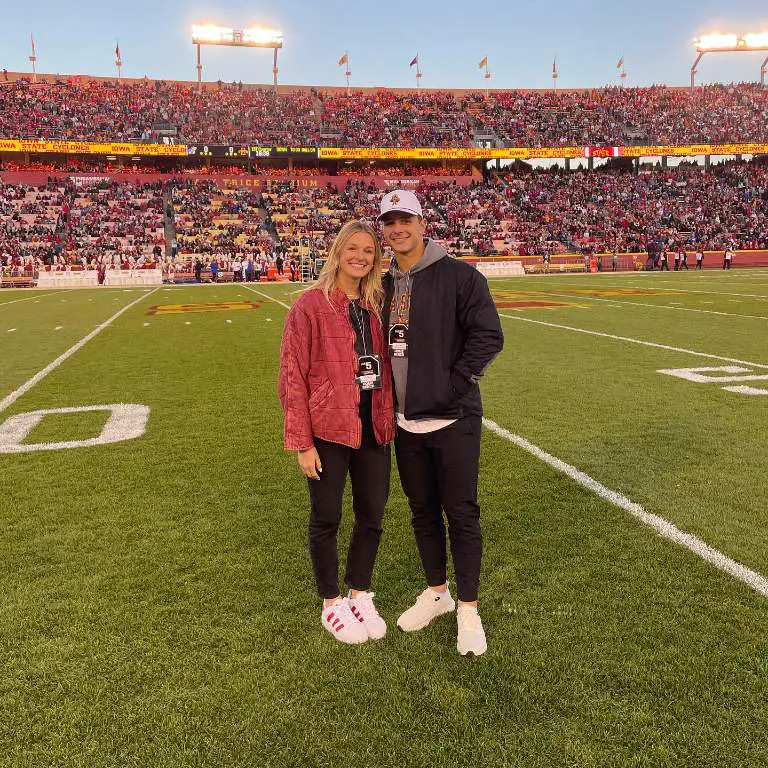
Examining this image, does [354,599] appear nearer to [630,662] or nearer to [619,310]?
[630,662]

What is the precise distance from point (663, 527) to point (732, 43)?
81119 mm

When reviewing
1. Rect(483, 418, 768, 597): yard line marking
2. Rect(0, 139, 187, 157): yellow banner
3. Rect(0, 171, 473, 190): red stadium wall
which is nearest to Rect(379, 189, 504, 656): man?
Rect(483, 418, 768, 597): yard line marking

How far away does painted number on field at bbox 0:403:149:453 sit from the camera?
5.78 metres

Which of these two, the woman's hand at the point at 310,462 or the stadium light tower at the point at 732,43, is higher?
the stadium light tower at the point at 732,43

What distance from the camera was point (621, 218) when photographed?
47906 mm

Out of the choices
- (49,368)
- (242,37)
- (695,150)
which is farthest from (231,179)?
(49,368)

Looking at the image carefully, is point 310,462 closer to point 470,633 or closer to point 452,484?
point 452,484

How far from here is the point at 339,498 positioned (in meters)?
2.88

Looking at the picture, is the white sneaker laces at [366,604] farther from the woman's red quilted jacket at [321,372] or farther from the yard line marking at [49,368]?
the yard line marking at [49,368]

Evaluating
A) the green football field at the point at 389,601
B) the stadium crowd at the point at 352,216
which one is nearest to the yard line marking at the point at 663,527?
the green football field at the point at 389,601

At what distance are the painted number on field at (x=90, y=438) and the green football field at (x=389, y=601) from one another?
0.13 feet

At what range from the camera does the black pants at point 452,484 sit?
2762 mm

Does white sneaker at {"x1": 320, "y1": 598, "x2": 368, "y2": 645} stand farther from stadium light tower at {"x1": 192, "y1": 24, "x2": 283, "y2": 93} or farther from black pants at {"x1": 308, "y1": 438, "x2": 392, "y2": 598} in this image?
stadium light tower at {"x1": 192, "y1": 24, "x2": 283, "y2": 93}

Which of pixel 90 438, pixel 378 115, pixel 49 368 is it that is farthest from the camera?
pixel 378 115
